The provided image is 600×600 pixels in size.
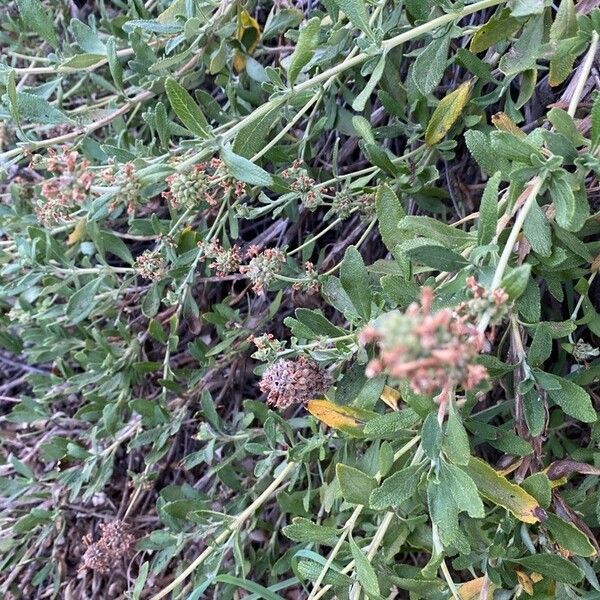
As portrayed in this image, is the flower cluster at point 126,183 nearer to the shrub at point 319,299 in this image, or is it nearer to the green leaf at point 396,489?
the shrub at point 319,299

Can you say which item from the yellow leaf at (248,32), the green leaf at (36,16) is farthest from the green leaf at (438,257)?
the green leaf at (36,16)

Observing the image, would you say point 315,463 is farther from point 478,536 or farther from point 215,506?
point 478,536

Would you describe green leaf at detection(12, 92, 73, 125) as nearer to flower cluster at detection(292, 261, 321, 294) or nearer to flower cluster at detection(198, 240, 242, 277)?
flower cluster at detection(198, 240, 242, 277)

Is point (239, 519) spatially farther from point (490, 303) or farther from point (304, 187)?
point (490, 303)

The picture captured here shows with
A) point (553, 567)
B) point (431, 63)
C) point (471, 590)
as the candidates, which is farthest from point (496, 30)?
point (471, 590)

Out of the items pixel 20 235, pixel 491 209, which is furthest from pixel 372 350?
pixel 20 235
